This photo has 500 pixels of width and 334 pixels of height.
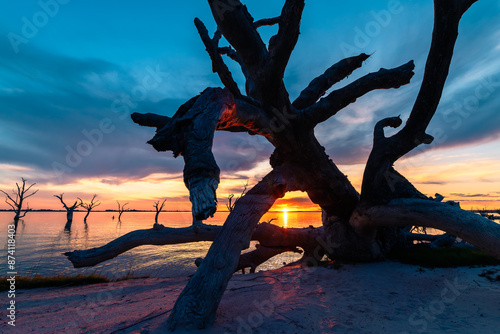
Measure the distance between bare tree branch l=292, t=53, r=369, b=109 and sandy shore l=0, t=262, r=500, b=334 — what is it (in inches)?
160

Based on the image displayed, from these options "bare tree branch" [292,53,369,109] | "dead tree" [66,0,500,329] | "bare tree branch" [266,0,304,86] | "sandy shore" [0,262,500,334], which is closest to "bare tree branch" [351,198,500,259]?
"dead tree" [66,0,500,329]

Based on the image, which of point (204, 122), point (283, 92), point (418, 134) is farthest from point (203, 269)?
point (418, 134)

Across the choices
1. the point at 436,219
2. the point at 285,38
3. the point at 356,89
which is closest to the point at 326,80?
the point at 356,89

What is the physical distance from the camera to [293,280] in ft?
17.3

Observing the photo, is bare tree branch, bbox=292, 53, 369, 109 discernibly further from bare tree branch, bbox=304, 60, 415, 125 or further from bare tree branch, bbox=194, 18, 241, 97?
bare tree branch, bbox=194, 18, 241, 97

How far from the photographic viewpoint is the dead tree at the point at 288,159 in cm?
277

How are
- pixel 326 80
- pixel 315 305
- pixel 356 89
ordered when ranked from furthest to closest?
pixel 326 80 < pixel 356 89 < pixel 315 305

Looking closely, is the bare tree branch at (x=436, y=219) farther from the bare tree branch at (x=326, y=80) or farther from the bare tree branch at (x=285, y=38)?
the bare tree branch at (x=285, y=38)

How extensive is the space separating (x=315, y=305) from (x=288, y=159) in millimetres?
2978

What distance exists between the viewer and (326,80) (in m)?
5.90

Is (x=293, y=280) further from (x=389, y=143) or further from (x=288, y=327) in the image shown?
(x=389, y=143)

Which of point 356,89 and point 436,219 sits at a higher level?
point 356,89

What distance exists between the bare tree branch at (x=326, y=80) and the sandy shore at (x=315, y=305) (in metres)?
4.06

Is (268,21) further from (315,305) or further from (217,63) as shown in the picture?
(315,305)
